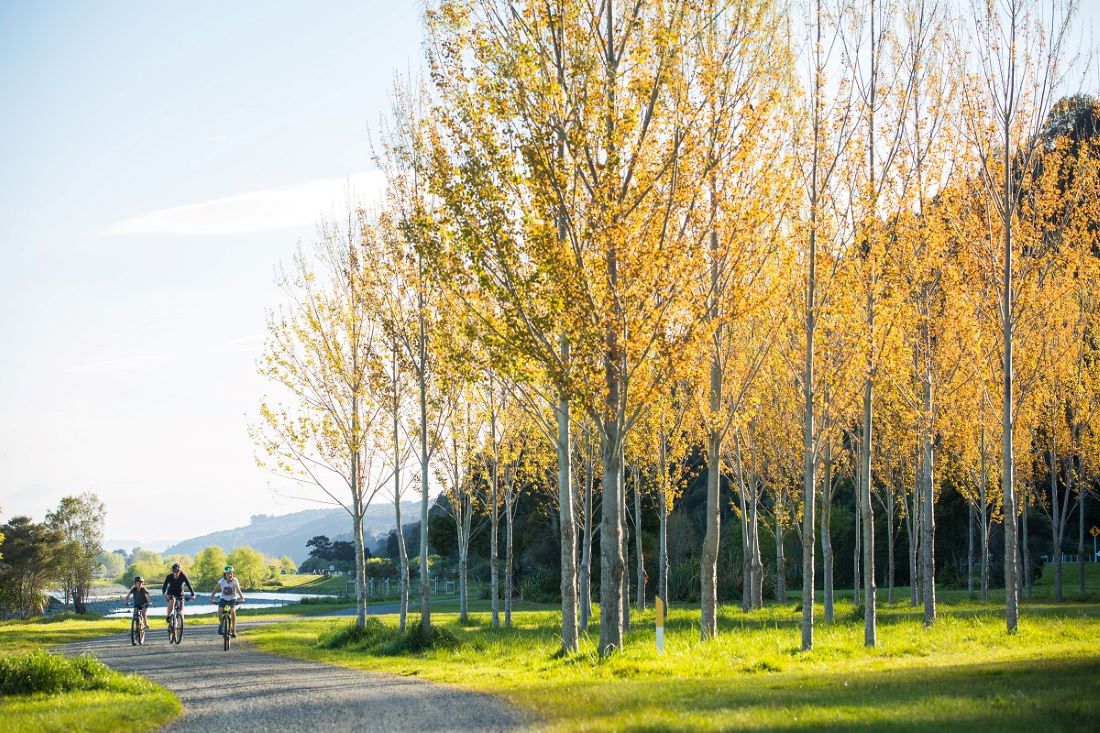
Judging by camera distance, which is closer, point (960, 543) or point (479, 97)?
point (479, 97)

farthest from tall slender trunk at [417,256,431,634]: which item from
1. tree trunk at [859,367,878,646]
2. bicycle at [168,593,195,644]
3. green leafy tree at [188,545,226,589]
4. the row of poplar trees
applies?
green leafy tree at [188,545,226,589]

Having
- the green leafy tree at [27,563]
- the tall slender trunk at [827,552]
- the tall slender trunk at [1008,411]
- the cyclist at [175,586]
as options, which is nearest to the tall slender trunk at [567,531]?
the tall slender trunk at [1008,411]

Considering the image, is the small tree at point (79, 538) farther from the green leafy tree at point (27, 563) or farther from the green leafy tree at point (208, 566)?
the green leafy tree at point (208, 566)

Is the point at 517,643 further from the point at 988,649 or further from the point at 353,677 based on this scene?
the point at 988,649

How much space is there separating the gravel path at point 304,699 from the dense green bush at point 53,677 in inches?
39.3

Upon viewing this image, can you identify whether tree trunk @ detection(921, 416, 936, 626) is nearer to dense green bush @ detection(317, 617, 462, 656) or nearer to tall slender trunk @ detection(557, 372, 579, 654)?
tall slender trunk @ detection(557, 372, 579, 654)

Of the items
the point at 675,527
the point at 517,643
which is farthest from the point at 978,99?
the point at 675,527

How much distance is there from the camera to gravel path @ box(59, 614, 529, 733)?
1141cm

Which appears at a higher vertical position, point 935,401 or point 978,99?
point 978,99

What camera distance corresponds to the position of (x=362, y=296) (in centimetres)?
2812

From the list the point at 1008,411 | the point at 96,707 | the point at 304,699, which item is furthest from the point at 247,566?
the point at 96,707

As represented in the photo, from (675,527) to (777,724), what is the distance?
39420mm

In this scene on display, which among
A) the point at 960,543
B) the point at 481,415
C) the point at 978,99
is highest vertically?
the point at 978,99

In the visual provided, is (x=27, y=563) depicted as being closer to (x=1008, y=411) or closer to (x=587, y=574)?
(x=587, y=574)
